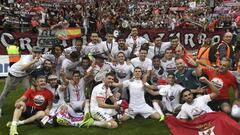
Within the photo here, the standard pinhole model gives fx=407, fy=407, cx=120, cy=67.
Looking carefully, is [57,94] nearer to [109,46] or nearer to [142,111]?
[142,111]

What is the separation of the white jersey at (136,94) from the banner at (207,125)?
149 centimetres

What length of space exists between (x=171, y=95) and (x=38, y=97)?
307cm

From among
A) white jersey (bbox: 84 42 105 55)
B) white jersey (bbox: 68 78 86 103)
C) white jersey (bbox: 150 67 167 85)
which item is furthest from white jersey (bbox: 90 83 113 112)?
white jersey (bbox: 84 42 105 55)

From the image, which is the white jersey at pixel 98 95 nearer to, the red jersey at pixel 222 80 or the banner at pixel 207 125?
the banner at pixel 207 125

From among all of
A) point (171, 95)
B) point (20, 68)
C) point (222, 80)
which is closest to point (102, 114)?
point (171, 95)

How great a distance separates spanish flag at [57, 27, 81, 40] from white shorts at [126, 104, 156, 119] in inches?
293

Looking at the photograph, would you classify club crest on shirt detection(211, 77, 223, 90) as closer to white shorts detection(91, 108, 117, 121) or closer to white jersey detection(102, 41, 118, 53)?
white shorts detection(91, 108, 117, 121)

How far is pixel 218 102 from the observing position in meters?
9.04

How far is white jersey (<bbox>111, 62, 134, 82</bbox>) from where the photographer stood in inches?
412

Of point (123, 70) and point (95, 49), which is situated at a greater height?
point (95, 49)

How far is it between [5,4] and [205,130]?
2087 centimetres

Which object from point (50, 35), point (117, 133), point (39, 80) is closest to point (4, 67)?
point (50, 35)

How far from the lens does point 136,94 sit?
31.2 ft

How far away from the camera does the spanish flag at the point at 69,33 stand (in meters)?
16.4
